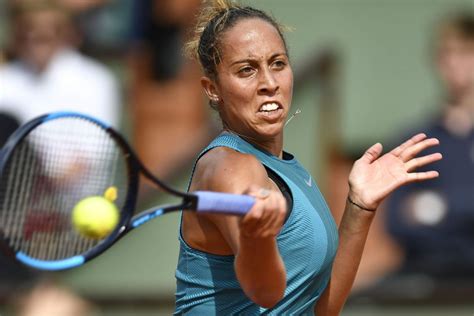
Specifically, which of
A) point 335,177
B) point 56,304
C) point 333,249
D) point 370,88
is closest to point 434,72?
point 370,88

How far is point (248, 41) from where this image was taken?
13.9ft

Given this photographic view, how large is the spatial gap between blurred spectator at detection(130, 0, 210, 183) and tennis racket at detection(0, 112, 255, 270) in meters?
3.31

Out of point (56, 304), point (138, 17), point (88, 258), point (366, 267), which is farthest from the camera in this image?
point (138, 17)

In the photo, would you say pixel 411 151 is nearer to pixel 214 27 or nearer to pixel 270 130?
pixel 270 130

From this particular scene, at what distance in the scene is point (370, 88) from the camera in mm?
10062

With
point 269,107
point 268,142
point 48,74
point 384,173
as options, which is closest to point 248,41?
point 269,107

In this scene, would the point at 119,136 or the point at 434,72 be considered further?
the point at 434,72

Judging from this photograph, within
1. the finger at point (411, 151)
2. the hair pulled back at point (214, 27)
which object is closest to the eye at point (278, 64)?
the hair pulled back at point (214, 27)

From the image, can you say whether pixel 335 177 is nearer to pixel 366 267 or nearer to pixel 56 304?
pixel 366 267

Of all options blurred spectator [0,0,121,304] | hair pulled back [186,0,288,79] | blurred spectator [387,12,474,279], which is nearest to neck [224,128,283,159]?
hair pulled back [186,0,288,79]

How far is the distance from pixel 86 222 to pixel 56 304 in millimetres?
3107

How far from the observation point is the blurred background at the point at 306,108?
8.01 m

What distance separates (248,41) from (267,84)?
163 millimetres

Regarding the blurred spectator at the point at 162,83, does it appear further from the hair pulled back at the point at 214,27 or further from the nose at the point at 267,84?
the nose at the point at 267,84
